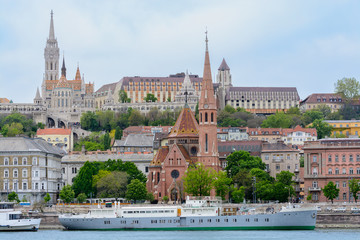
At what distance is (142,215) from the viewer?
106 m

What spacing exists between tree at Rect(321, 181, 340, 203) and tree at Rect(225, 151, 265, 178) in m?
19.8

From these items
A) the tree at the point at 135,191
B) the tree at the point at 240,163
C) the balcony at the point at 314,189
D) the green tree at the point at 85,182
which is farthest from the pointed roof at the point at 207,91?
the balcony at the point at 314,189

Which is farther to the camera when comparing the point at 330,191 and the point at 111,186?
the point at 111,186

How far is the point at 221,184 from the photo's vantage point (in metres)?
122

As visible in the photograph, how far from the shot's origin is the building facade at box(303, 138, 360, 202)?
124 metres

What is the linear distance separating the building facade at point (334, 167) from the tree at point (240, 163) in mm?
13226

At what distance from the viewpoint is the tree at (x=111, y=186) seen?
12938cm

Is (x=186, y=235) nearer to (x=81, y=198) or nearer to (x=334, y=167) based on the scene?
(x=81, y=198)

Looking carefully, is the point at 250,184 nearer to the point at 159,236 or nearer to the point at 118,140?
the point at 159,236

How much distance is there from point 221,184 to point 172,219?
17990mm

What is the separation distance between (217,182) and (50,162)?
101 ft

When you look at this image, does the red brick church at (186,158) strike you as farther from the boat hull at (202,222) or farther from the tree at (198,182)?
the boat hull at (202,222)

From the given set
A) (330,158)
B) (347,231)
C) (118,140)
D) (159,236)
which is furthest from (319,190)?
(118,140)

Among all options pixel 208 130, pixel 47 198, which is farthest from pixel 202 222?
pixel 208 130
